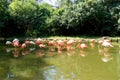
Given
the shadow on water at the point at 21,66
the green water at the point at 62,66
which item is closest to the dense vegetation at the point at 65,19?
the green water at the point at 62,66

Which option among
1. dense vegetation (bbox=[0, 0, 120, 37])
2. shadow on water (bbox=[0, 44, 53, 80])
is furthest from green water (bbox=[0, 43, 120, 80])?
dense vegetation (bbox=[0, 0, 120, 37])

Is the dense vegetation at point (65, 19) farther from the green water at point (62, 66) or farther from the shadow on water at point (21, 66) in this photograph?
the shadow on water at point (21, 66)

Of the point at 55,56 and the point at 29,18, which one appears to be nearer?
the point at 55,56

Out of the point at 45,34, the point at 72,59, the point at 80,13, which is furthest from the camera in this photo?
the point at 45,34

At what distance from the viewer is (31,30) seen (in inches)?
1016

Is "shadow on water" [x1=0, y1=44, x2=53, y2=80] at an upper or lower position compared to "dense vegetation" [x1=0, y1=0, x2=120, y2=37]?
lower

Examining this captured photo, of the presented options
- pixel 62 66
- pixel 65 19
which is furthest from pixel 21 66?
pixel 65 19

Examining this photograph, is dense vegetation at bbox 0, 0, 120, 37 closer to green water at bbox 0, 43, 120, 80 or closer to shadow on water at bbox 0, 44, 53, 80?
green water at bbox 0, 43, 120, 80

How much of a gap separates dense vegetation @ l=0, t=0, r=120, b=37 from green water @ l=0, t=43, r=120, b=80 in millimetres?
9502

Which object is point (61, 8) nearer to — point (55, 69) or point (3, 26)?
point (3, 26)

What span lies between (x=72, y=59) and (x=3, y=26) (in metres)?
13.3

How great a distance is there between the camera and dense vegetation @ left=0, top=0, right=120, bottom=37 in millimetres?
23969

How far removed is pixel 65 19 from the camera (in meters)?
24.2

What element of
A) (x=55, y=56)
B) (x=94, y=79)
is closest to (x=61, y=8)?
(x=55, y=56)
